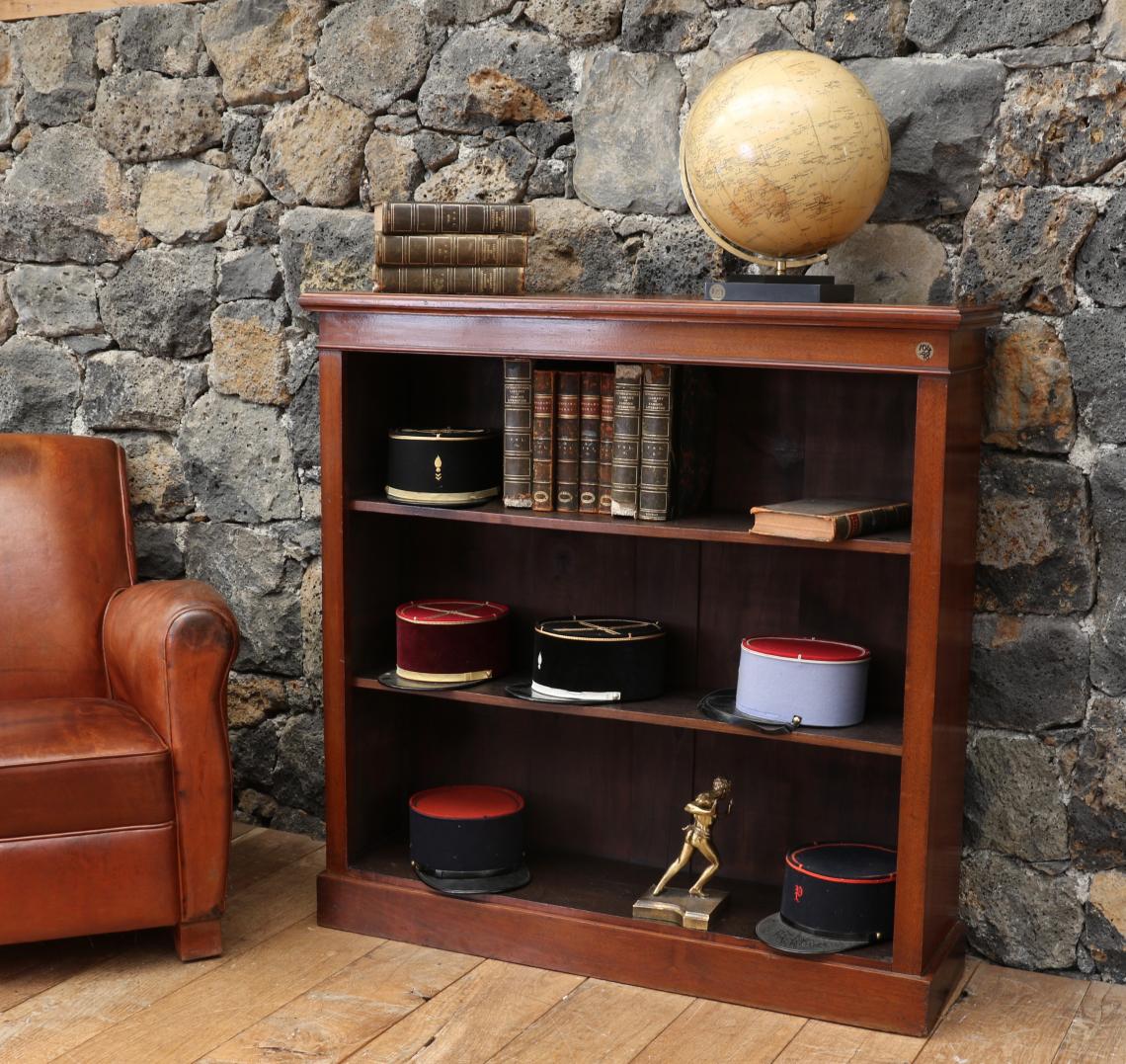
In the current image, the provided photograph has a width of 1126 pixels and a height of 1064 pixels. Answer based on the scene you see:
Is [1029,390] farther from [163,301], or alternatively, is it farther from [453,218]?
[163,301]

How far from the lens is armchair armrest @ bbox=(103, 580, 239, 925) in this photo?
7.80ft

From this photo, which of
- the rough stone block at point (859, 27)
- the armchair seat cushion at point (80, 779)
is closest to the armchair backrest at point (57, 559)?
the armchair seat cushion at point (80, 779)

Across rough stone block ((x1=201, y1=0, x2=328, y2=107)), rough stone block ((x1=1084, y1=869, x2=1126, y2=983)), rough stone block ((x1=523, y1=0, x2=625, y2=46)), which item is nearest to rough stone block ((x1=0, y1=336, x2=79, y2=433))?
rough stone block ((x1=201, y1=0, x2=328, y2=107))

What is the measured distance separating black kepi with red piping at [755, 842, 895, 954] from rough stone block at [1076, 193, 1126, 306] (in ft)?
3.28

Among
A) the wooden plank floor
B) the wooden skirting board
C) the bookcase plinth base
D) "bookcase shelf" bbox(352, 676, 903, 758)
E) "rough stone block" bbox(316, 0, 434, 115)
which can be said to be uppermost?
the wooden skirting board

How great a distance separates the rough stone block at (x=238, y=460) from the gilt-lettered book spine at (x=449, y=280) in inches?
23.7

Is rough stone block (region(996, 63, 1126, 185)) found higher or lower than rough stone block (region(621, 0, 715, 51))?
lower

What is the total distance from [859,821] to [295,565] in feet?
4.17

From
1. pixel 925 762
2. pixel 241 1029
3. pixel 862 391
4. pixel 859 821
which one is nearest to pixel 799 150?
pixel 862 391

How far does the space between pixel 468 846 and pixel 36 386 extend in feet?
4.88

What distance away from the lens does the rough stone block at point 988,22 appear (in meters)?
2.24

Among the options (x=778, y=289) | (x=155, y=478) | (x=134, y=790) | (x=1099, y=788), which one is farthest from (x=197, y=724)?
(x=1099, y=788)

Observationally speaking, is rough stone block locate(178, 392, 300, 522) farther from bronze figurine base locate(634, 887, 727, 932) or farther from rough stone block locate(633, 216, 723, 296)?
bronze figurine base locate(634, 887, 727, 932)

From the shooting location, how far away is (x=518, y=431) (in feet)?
8.01
